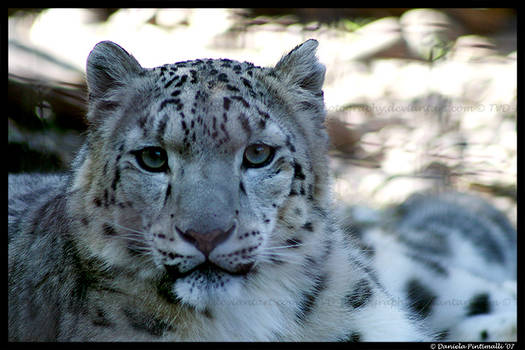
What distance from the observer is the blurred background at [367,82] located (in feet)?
12.3

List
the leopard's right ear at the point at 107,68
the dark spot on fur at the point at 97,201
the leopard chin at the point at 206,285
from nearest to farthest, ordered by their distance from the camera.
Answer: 1. the leopard chin at the point at 206,285
2. the dark spot on fur at the point at 97,201
3. the leopard's right ear at the point at 107,68

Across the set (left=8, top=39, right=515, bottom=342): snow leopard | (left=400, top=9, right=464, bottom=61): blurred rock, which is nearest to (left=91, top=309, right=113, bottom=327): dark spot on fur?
(left=8, top=39, right=515, bottom=342): snow leopard

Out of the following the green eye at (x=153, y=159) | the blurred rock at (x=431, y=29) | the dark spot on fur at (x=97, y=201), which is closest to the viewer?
the green eye at (x=153, y=159)

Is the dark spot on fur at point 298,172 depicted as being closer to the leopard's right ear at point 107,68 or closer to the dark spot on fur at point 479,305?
the leopard's right ear at point 107,68

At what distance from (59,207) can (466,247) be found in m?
3.03

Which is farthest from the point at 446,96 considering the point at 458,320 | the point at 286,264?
the point at 286,264

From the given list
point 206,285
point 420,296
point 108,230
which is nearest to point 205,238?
point 206,285

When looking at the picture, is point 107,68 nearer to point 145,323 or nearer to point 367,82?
point 145,323

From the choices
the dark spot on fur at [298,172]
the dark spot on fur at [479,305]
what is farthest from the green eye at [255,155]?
the dark spot on fur at [479,305]

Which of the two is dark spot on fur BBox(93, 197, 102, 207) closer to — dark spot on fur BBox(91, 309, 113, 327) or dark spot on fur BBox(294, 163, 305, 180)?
dark spot on fur BBox(91, 309, 113, 327)

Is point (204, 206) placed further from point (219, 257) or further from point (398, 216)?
point (398, 216)

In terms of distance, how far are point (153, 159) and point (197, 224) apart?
363 mm

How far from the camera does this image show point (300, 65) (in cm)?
274

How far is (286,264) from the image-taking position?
2557 millimetres
